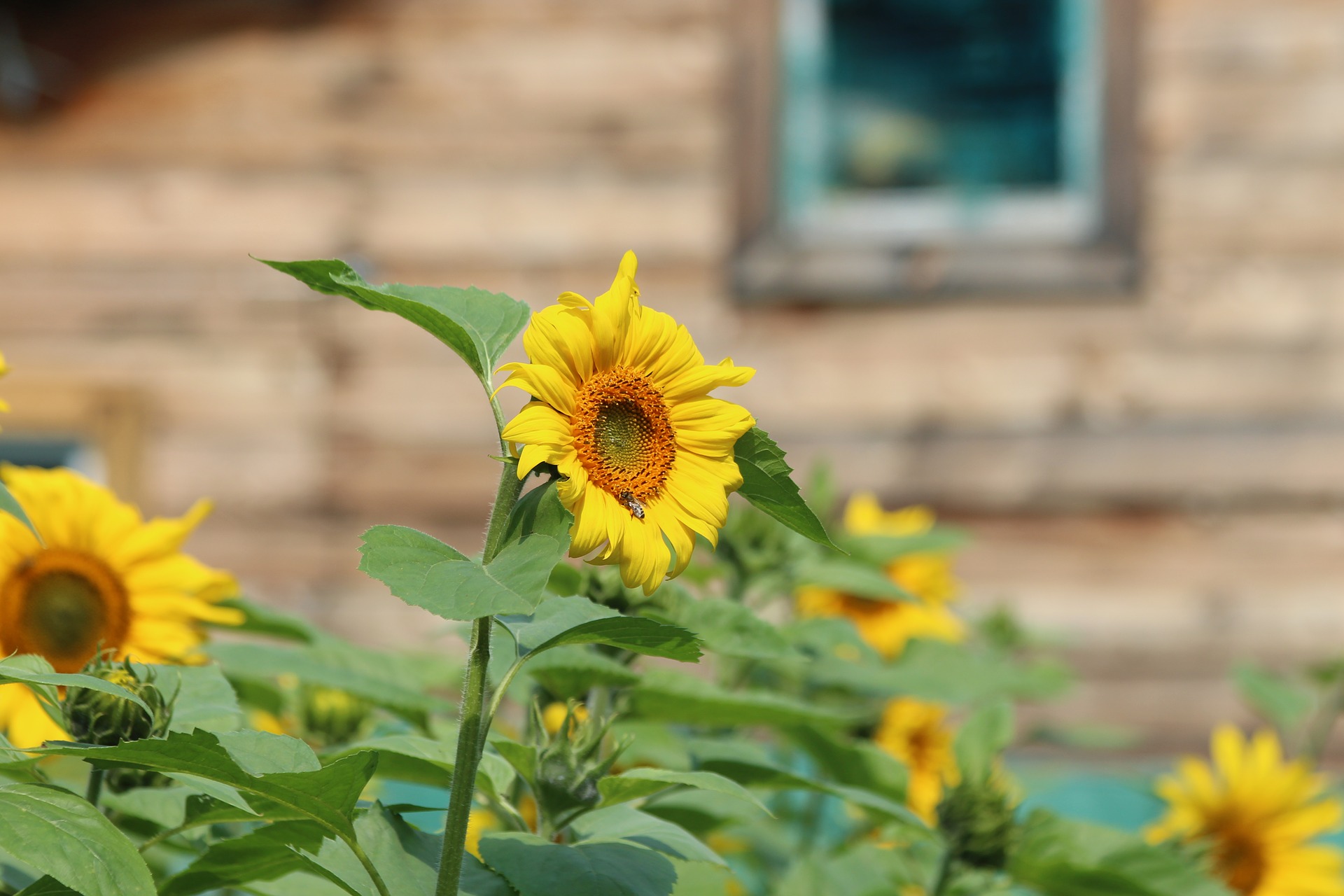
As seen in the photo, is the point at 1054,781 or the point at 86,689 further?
the point at 1054,781

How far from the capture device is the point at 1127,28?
2.29 m

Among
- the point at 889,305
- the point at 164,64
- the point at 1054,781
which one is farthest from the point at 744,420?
the point at 164,64

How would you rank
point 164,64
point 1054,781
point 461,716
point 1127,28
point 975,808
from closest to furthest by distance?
point 461,716 < point 975,808 < point 1054,781 < point 1127,28 < point 164,64

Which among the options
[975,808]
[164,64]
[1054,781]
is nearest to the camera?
[975,808]

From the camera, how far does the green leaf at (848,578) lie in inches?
33.1

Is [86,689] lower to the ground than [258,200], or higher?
lower

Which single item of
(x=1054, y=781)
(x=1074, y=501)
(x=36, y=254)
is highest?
(x=36, y=254)

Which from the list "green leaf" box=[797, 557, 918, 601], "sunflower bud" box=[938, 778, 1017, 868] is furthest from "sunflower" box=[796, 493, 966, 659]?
"sunflower bud" box=[938, 778, 1017, 868]

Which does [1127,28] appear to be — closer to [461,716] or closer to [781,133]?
[781,133]

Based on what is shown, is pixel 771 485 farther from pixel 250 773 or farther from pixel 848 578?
pixel 848 578

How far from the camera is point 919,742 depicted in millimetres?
1382

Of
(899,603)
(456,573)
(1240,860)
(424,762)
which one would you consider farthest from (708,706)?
(1240,860)

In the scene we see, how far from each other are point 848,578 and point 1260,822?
25.9 inches

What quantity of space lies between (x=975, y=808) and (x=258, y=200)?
2073 millimetres
